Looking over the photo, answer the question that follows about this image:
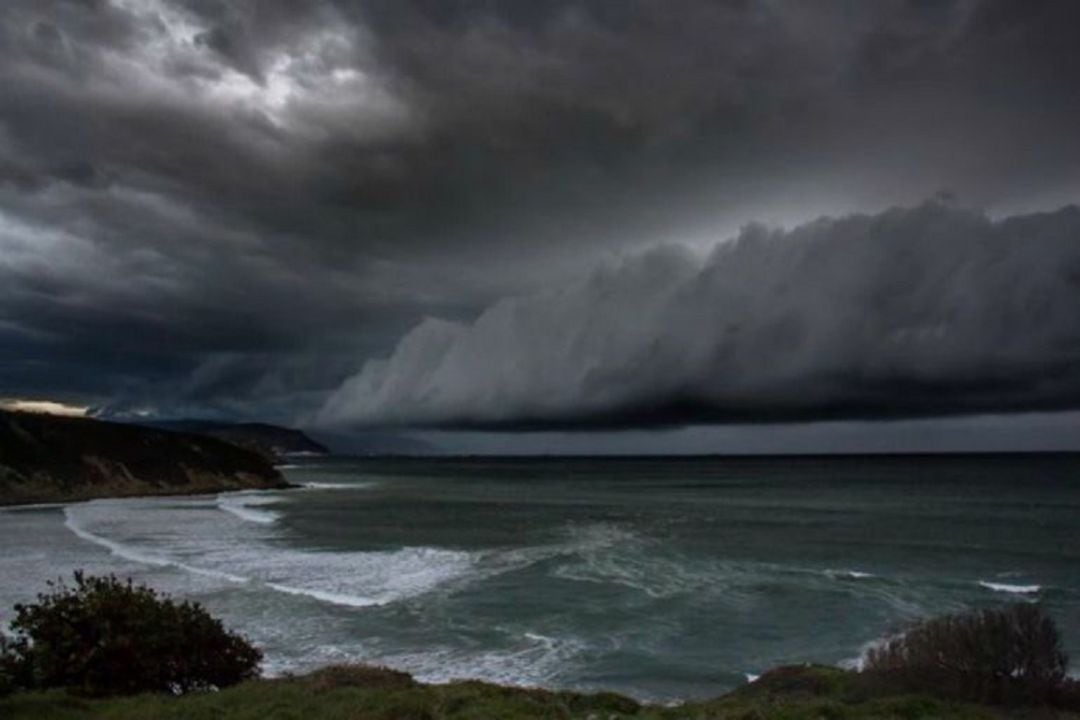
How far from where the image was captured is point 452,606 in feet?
109

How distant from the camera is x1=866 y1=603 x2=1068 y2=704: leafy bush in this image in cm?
1695

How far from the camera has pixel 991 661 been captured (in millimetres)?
18016

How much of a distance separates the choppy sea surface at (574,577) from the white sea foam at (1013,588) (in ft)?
0.52

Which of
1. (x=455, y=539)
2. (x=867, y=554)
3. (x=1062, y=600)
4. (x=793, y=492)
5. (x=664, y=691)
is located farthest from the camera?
(x=793, y=492)

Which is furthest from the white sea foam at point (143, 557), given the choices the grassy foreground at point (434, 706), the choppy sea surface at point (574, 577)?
the grassy foreground at point (434, 706)

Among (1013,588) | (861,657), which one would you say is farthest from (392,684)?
(1013,588)

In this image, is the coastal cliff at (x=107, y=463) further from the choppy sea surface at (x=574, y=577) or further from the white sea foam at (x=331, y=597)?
the white sea foam at (x=331, y=597)

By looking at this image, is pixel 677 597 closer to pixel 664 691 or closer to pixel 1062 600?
pixel 664 691

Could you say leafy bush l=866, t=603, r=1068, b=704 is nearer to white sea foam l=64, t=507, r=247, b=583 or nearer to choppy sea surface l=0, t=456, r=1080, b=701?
choppy sea surface l=0, t=456, r=1080, b=701

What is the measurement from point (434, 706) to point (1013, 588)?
110 feet

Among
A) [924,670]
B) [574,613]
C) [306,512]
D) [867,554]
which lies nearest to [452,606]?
[574,613]

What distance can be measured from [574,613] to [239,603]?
1322 cm

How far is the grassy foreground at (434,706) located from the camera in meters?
14.1

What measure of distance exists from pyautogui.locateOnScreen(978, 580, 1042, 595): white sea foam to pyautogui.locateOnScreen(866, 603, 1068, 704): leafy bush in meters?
21.1
